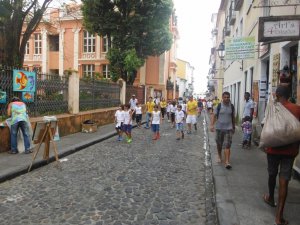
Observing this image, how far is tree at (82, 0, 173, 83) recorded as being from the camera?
1002 inches

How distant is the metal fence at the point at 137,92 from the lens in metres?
23.7

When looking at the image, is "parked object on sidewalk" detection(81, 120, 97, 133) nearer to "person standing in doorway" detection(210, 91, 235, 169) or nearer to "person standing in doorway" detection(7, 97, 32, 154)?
"person standing in doorway" detection(7, 97, 32, 154)

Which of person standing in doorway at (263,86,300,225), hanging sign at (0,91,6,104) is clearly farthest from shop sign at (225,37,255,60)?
person standing in doorway at (263,86,300,225)

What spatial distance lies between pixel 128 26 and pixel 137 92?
5.19 metres

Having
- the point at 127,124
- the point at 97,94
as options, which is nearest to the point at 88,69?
the point at 97,94

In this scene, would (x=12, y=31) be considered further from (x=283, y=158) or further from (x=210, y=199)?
(x=283, y=158)

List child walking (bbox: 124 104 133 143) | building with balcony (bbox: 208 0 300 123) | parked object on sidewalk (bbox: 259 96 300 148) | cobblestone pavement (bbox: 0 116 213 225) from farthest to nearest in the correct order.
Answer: child walking (bbox: 124 104 133 143) < building with balcony (bbox: 208 0 300 123) < cobblestone pavement (bbox: 0 116 213 225) < parked object on sidewalk (bbox: 259 96 300 148)

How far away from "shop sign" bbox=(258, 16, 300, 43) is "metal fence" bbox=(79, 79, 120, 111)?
32.4 ft

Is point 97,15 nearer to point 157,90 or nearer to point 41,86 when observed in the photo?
point 157,90

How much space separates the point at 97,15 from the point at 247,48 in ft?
56.6

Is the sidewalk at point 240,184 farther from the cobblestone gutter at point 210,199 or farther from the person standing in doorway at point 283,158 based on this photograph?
the person standing in doorway at point 283,158

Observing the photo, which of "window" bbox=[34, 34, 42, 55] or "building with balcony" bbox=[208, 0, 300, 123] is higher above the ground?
"window" bbox=[34, 34, 42, 55]

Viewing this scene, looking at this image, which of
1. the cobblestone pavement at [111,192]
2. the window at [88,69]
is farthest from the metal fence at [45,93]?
the window at [88,69]

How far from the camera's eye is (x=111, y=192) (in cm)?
564
